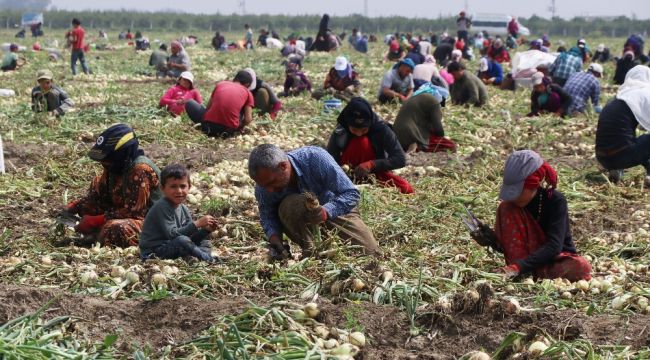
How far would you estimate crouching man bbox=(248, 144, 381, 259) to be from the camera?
15.8 ft

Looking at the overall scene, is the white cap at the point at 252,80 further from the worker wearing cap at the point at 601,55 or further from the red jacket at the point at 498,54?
the worker wearing cap at the point at 601,55

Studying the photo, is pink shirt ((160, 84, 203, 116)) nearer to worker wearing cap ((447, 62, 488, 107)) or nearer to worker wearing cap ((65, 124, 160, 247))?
worker wearing cap ((447, 62, 488, 107))

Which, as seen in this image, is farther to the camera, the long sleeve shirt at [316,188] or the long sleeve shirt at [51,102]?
the long sleeve shirt at [51,102]

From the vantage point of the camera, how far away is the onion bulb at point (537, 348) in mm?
3633

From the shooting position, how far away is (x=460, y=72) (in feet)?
40.2

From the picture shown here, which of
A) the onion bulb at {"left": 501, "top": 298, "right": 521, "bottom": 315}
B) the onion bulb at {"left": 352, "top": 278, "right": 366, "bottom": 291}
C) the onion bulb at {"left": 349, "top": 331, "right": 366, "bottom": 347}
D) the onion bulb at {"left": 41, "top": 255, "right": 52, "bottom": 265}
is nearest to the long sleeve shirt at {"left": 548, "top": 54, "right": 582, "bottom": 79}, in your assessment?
the onion bulb at {"left": 41, "top": 255, "right": 52, "bottom": 265}

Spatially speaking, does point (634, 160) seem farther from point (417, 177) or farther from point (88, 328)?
point (88, 328)

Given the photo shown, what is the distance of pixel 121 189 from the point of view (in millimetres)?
5938

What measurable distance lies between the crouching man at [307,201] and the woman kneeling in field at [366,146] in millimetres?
1982

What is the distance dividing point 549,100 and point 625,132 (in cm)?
425

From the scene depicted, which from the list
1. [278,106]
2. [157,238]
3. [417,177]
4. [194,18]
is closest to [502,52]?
[278,106]

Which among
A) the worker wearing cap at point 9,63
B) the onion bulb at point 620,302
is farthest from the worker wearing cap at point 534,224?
the worker wearing cap at point 9,63

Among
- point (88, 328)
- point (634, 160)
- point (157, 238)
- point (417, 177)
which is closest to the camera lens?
point (88, 328)

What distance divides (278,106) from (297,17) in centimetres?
6475
